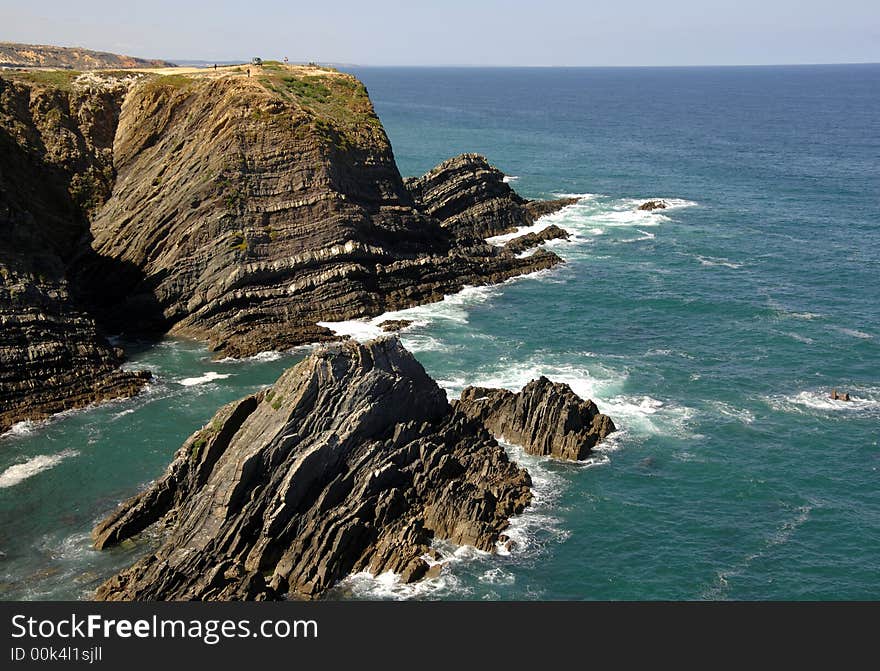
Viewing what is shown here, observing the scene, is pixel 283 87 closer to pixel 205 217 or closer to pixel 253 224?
pixel 253 224

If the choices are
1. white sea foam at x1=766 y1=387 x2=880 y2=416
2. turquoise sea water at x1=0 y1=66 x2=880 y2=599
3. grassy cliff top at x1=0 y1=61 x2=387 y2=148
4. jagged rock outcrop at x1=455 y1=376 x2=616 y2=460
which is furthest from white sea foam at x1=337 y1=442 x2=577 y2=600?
grassy cliff top at x1=0 y1=61 x2=387 y2=148

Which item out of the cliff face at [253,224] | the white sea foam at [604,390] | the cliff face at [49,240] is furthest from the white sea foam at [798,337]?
the cliff face at [49,240]

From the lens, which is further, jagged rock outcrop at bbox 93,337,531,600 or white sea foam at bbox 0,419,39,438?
white sea foam at bbox 0,419,39,438

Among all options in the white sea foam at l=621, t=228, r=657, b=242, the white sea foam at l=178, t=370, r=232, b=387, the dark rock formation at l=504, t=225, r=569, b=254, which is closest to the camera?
the white sea foam at l=178, t=370, r=232, b=387

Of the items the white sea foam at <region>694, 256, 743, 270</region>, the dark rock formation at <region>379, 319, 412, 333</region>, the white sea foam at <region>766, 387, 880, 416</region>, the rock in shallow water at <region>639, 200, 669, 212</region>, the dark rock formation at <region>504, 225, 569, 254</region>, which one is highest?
the rock in shallow water at <region>639, 200, 669, 212</region>

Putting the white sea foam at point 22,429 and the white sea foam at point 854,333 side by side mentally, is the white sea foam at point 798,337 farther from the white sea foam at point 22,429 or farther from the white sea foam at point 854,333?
the white sea foam at point 22,429

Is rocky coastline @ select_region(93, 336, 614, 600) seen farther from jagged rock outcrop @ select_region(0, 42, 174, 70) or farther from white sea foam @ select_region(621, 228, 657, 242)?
jagged rock outcrop @ select_region(0, 42, 174, 70)

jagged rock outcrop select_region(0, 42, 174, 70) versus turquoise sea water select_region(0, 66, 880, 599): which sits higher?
jagged rock outcrop select_region(0, 42, 174, 70)
